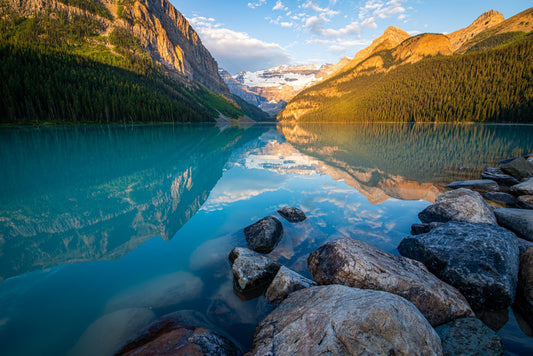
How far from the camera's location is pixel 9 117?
58719 millimetres

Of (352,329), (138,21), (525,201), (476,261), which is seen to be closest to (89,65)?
(138,21)

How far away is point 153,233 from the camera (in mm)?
9094

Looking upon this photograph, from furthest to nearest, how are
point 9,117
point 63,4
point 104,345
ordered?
point 63,4, point 9,117, point 104,345

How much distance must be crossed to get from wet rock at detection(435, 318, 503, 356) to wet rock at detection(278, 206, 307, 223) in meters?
6.31

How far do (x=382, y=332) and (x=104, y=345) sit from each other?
504 centimetres

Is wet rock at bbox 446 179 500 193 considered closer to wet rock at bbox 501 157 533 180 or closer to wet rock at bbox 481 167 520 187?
wet rock at bbox 481 167 520 187

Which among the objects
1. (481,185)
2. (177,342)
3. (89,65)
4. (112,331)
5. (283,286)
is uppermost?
(89,65)

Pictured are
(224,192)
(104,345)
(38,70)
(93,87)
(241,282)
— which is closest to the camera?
(104,345)

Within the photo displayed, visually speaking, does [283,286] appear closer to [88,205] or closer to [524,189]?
[88,205]

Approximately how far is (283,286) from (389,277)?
7.98 ft

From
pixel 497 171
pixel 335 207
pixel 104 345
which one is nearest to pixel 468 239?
pixel 335 207

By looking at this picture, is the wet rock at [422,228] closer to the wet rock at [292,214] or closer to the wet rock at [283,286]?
the wet rock at [292,214]

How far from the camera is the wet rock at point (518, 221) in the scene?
25.5 ft

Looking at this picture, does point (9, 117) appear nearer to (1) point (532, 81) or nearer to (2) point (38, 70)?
(2) point (38, 70)
